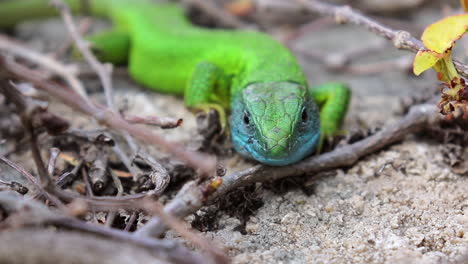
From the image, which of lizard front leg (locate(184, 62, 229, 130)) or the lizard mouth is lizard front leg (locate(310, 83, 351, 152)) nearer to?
the lizard mouth

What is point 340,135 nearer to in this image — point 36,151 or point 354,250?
point 354,250

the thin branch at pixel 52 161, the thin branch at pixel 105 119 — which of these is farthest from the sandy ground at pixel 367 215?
the thin branch at pixel 52 161

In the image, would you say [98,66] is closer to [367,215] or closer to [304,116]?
[304,116]

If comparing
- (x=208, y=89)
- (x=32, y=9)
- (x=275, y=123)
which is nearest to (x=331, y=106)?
(x=275, y=123)

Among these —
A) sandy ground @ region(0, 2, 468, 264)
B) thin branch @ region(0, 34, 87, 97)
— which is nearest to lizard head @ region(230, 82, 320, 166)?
sandy ground @ region(0, 2, 468, 264)

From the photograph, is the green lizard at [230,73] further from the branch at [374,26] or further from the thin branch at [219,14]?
the branch at [374,26]

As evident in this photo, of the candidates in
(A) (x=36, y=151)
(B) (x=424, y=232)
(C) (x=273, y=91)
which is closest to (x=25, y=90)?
(A) (x=36, y=151)
